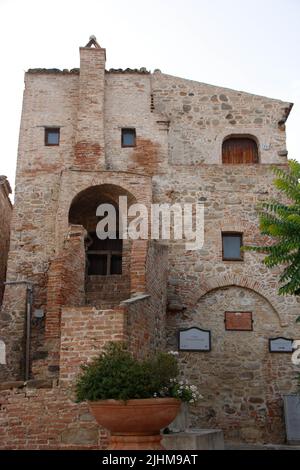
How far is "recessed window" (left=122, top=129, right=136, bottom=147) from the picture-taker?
17.9 metres

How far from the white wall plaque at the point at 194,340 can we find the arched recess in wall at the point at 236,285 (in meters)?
0.83

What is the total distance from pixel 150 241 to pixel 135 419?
6126 mm

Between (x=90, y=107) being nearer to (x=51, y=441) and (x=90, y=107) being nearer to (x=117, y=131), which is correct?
(x=117, y=131)

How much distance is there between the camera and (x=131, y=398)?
7992 millimetres

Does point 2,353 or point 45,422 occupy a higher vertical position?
point 2,353

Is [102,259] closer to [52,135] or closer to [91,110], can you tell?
[52,135]

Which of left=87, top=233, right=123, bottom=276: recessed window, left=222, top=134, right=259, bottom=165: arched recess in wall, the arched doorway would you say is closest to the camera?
the arched doorway

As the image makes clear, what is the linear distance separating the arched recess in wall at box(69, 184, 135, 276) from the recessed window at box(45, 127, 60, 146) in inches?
91.5

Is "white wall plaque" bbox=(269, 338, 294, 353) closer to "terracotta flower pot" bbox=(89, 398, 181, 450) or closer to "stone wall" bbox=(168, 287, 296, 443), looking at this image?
"stone wall" bbox=(168, 287, 296, 443)

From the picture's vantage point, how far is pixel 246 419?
47.4 feet

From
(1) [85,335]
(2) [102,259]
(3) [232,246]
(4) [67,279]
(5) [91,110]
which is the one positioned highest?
(5) [91,110]

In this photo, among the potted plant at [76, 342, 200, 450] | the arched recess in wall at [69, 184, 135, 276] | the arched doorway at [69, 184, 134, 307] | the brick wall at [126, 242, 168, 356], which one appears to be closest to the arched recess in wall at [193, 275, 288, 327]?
the brick wall at [126, 242, 168, 356]

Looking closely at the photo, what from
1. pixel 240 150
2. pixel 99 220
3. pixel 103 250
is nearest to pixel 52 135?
pixel 99 220

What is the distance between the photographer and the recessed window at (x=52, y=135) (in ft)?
58.5
